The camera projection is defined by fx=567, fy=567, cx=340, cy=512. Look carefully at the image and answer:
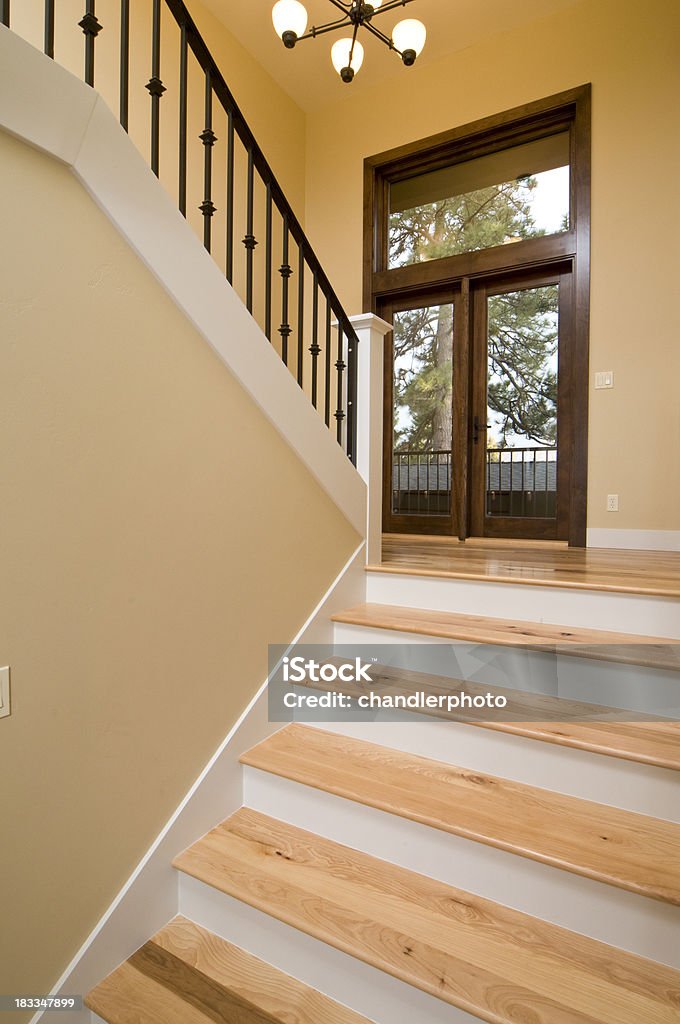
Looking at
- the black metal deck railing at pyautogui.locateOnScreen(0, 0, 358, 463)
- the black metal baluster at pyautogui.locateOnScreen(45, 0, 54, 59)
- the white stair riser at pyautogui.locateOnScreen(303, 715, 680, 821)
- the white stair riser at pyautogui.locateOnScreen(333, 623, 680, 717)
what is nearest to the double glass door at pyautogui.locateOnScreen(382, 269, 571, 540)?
the black metal deck railing at pyautogui.locateOnScreen(0, 0, 358, 463)

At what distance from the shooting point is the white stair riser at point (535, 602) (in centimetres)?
189

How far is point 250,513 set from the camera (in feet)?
5.91

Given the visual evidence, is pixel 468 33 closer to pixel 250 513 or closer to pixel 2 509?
pixel 250 513

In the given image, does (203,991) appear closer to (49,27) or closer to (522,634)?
(522,634)

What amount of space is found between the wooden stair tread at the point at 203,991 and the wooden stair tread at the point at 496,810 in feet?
1.38


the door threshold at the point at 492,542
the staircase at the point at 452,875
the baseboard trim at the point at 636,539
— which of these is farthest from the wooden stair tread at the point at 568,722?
the baseboard trim at the point at 636,539

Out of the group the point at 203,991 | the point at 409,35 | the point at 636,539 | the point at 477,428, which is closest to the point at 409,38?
the point at 409,35

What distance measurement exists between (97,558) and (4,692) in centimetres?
33

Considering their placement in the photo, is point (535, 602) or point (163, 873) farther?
point (535, 602)

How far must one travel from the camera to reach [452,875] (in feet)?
4.61

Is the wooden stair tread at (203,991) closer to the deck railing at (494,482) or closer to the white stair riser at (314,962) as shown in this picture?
the white stair riser at (314,962)

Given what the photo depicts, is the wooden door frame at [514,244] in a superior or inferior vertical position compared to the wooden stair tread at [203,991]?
superior

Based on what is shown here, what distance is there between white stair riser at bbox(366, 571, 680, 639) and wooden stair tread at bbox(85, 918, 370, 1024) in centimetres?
129

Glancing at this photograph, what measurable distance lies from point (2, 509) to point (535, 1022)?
1.42 m
